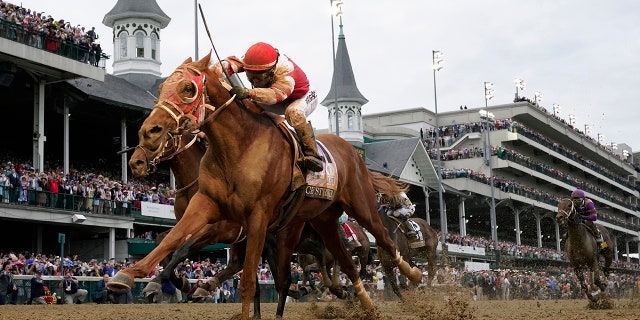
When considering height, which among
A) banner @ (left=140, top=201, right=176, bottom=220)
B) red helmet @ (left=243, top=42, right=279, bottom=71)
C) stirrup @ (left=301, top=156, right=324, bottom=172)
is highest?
red helmet @ (left=243, top=42, right=279, bottom=71)

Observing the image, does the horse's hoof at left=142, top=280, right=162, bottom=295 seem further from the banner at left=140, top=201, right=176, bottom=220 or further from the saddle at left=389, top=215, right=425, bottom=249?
the banner at left=140, top=201, right=176, bottom=220

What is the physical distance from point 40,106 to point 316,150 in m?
20.6

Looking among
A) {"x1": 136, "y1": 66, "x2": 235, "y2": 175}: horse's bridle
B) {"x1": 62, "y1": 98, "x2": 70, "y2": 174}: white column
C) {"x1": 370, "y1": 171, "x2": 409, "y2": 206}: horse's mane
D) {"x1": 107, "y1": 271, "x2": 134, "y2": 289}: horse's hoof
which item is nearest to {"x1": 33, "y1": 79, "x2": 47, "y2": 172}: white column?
{"x1": 62, "y1": 98, "x2": 70, "y2": 174}: white column

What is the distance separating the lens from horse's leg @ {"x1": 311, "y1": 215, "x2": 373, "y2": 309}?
9500 millimetres

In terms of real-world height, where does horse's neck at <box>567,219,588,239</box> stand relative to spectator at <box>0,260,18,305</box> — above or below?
above

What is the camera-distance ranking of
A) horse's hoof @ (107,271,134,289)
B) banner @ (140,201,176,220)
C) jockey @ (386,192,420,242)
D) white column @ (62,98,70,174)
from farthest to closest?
banner @ (140,201,176,220) < white column @ (62,98,70,174) < jockey @ (386,192,420,242) < horse's hoof @ (107,271,134,289)

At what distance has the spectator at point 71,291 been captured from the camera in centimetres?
1983

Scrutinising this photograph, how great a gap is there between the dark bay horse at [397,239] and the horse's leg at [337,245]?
136 centimetres

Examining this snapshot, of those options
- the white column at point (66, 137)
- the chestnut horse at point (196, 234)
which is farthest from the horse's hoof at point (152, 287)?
the white column at point (66, 137)

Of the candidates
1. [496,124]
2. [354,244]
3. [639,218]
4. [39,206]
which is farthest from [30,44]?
[639,218]

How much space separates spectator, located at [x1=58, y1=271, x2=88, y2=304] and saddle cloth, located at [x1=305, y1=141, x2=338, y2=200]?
1268 cm

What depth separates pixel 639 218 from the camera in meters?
111

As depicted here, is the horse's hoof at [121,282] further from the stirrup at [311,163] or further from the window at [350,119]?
the window at [350,119]

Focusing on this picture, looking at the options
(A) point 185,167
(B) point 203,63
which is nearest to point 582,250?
(A) point 185,167
